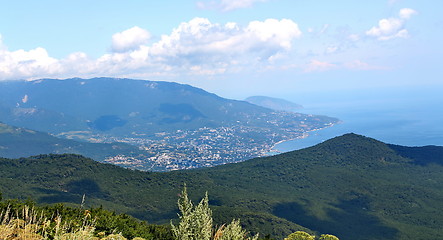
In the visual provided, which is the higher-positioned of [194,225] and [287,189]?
[194,225]

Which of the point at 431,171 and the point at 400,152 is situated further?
the point at 400,152

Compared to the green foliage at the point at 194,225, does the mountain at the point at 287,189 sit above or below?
below

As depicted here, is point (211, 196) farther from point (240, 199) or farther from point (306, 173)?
point (306, 173)

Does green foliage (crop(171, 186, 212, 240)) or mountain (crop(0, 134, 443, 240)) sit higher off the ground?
green foliage (crop(171, 186, 212, 240))

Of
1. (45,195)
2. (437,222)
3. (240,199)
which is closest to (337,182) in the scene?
(437,222)

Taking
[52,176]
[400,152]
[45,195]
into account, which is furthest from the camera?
[400,152]

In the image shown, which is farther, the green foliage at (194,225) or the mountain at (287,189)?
the mountain at (287,189)

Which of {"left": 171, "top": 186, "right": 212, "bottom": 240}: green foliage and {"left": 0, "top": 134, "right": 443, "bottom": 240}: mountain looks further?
{"left": 0, "top": 134, "right": 443, "bottom": 240}: mountain

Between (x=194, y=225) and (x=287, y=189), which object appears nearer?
(x=194, y=225)
